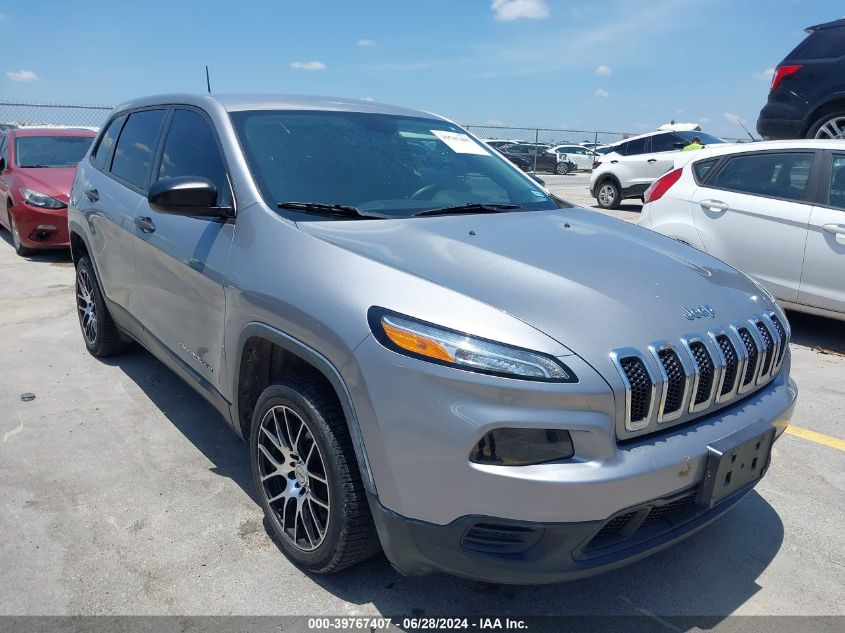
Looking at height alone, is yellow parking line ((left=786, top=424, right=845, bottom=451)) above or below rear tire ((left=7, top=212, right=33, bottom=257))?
below

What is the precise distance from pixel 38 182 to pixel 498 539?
8.53m

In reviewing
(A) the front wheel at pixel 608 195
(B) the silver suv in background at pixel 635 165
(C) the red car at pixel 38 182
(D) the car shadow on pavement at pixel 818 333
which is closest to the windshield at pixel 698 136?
Answer: (B) the silver suv in background at pixel 635 165

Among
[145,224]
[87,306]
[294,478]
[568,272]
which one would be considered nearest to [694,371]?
[568,272]

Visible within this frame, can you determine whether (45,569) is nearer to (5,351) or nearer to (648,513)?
(648,513)

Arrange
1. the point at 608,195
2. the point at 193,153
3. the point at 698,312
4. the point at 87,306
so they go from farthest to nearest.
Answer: the point at 608,195 < the point at 87,306 < the point at 193,153 < the point at 698,312

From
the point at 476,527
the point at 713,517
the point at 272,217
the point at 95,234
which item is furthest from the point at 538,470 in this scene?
the point at 95,234

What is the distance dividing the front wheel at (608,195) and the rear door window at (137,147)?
11554 mm

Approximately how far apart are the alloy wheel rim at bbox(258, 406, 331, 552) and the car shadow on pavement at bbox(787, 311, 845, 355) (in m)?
4.56

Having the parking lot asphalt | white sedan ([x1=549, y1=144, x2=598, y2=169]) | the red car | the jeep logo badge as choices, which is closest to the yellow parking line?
the parking lot asphalt

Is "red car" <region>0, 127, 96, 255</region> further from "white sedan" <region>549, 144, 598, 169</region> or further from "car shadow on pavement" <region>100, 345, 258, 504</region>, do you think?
"white sedan" <region>549, 144, 598, 169</region>

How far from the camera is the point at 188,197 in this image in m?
2.67

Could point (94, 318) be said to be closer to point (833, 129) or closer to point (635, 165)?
point (833, 129)

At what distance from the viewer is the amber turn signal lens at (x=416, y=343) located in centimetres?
194

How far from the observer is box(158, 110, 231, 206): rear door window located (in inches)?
116
